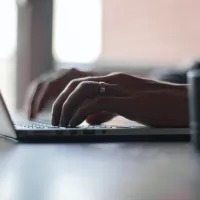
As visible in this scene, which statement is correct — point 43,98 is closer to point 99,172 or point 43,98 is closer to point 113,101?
point 113,101

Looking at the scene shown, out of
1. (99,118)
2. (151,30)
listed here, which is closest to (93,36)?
(151,30)

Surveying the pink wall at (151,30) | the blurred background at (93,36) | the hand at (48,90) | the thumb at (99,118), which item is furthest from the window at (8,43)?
the thumb at (99,118)

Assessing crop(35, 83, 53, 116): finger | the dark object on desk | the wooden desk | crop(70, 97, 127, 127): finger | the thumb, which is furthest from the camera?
crop(35, 83, 53, 116): finger

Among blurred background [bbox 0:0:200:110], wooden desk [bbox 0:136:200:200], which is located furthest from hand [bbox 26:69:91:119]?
blurred background [bbox 0:0:200:110]

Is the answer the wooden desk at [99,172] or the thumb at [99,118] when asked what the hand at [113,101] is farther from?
the wooden desk at [99,172]

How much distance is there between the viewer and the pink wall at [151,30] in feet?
11.4

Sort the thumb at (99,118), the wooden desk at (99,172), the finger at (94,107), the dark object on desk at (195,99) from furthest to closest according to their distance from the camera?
the thumb at (99,118), the finger at (94,107), the dark object on desk at (195,99), the wooden desk at (99,172)

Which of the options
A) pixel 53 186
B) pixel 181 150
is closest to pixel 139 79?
pixel 181 150

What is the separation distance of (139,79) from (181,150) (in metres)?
0.37

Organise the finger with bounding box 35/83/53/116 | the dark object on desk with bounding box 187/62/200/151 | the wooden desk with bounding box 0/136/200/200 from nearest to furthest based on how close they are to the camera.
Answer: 1. the wooden desk with bounding box 0/136/200/200
2. the dark object on desk with bounding box 187/62/200/151
3. the finger with bounding box 35/83/53/116

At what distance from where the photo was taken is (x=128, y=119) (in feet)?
2.94

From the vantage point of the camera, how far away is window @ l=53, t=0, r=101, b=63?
354 centimetres

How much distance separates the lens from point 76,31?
3561mm

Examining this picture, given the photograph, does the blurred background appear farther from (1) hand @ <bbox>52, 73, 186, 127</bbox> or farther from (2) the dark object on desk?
(2) the dark object on desk
